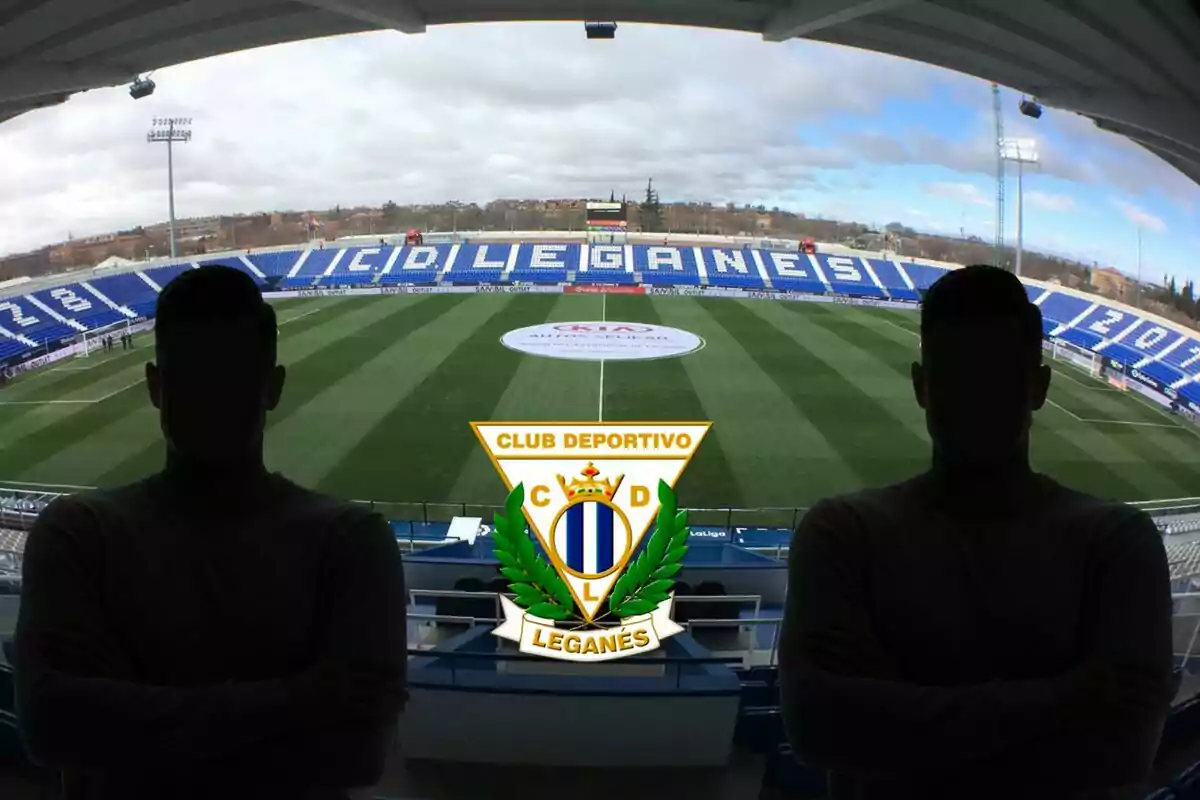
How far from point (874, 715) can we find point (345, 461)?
1389cm

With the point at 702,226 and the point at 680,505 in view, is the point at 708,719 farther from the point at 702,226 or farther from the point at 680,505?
the point at 702,226

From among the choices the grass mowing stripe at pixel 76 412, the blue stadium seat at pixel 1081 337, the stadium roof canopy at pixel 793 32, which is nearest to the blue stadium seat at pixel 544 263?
the grass mowing stripe at pixel 76 412

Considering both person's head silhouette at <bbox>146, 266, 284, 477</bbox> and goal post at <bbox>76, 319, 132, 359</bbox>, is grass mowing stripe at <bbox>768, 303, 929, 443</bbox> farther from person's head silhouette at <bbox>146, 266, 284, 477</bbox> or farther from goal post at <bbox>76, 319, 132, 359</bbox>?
goal post at <bbox>76, 319, 132, 359</bbox>

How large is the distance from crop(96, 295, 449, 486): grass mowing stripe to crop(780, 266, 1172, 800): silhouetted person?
884cm

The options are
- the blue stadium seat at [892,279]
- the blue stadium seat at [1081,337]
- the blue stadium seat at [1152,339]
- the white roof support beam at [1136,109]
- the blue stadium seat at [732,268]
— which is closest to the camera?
the white roof support beam at [1136,109]

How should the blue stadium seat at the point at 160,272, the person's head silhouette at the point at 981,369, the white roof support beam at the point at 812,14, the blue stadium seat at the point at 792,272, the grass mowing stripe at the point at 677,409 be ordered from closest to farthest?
the person's head silhouette at the point at 981,369 < the white roof support beam at the point at 812,14 < the grass mowing stripe at the point at 677,409 < the blue stadium seat at the point at 160,272 < the blue stadium seat at the point at 792,272

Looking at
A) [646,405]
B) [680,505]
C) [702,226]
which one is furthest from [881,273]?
[680,505]

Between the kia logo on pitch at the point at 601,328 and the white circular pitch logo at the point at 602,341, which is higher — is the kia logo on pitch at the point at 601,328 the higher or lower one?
the higher one

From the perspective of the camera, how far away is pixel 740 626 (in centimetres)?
534

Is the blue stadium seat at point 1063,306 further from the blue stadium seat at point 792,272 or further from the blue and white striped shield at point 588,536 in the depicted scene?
the blue and white striped shield at point 588,536

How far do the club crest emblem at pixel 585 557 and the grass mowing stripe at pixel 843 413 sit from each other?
5409 millimetres

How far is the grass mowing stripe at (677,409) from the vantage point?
1287 cm

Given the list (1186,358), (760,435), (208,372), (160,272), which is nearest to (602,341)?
(760,435)

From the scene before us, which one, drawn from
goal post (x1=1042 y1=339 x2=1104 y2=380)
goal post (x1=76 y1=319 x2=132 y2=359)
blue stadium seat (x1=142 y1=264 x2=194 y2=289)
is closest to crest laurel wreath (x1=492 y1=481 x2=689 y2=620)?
goal post (x1=1042 y1=339 x2=1104 y2=380)
